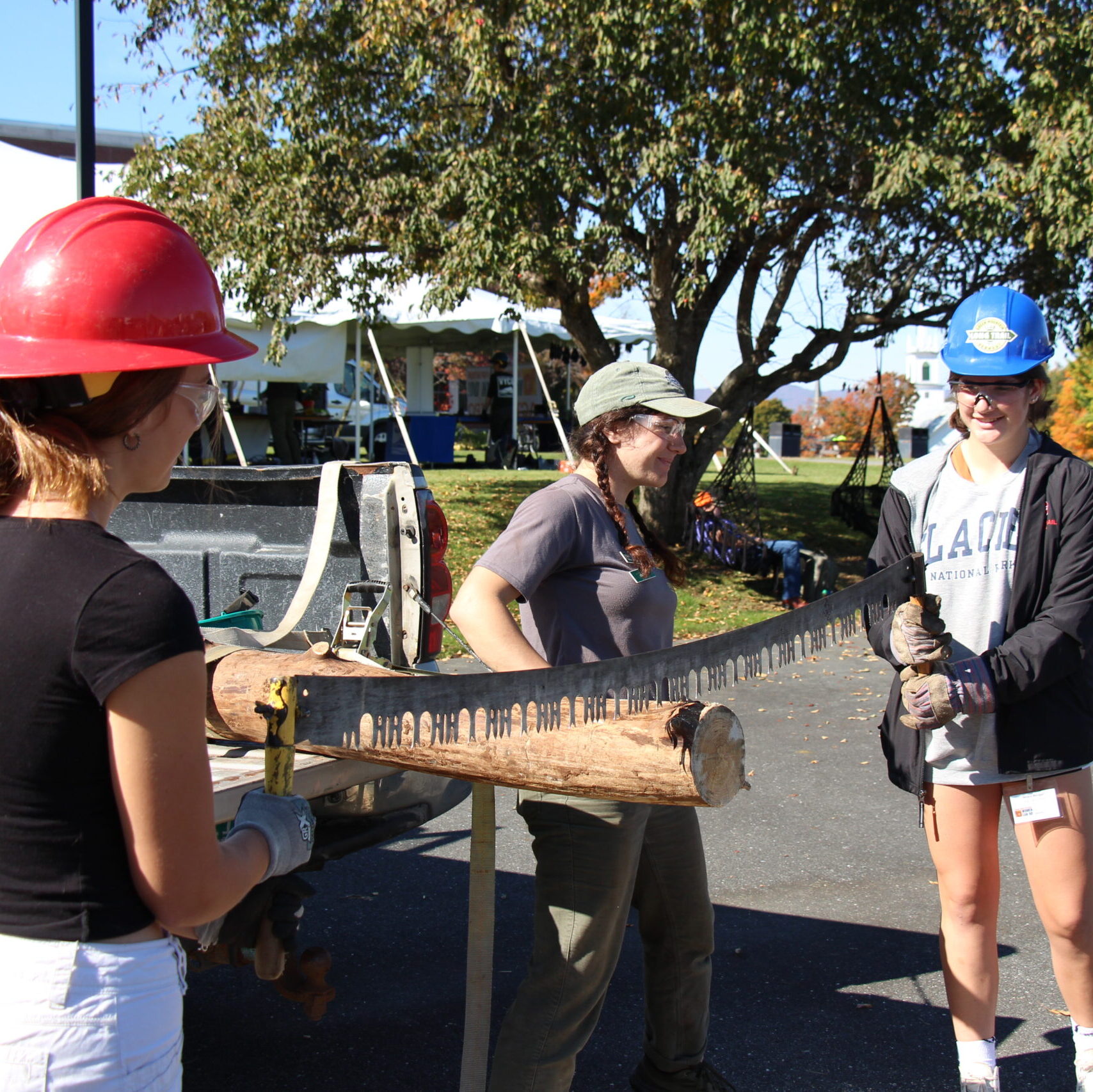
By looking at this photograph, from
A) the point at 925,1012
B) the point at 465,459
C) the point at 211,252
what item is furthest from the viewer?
the point at 465,459

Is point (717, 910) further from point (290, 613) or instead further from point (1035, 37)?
point (1035, 37)

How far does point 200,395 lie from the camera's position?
160 cm

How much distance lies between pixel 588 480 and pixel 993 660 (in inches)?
42.4

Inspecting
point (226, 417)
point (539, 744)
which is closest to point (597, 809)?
point (539, 744)

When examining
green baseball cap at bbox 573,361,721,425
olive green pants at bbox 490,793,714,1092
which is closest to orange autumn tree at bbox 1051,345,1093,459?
green baseball cap at bbox 573,361,721,425

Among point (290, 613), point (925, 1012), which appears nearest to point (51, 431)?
point (290, 613)

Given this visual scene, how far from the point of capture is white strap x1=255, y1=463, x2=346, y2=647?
3920 millimetres

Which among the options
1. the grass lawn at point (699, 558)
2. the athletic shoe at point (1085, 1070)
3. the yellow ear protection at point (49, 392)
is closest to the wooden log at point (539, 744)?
the yellow ear protection at point (49, 392)

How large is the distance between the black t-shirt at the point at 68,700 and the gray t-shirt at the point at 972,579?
204cm

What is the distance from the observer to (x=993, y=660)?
2.72 meters

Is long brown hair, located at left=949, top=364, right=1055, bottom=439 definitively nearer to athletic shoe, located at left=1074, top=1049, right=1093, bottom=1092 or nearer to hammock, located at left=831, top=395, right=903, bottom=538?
athletic shoe, located at left=1074, top=1049, right=1093, bottom=1092

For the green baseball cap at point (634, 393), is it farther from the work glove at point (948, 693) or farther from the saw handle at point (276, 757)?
the saw handle at point (276, 757)

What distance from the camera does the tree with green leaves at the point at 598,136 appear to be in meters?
9.39

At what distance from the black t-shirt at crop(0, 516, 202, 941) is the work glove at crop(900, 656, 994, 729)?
1842mm
